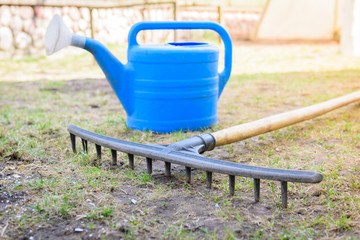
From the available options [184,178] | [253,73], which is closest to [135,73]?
[184,178]

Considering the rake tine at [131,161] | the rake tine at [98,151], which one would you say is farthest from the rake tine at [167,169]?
the rake tine at [98,151]

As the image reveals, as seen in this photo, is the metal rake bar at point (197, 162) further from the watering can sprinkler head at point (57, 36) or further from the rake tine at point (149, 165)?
the watering can sprinkler head at point (57, 36)

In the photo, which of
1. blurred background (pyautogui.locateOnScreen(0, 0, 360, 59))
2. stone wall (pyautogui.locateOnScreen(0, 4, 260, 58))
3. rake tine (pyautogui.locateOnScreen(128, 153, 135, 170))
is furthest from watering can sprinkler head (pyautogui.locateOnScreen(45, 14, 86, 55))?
stone wall (pyautogui.locateOnScreen(0, 4, 260, 58))

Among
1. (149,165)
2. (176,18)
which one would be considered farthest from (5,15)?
(149,165)

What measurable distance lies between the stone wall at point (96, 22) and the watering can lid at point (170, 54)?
383 cm

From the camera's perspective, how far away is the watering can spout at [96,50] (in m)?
2.16

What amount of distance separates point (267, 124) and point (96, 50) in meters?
1.14

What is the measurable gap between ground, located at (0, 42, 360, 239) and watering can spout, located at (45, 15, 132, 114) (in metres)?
0.30

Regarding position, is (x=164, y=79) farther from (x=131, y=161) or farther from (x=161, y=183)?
(x=161, y=183)

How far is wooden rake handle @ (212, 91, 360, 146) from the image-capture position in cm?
204

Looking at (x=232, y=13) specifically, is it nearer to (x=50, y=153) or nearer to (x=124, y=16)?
(x=124, y=16)

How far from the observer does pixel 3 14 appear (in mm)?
5941

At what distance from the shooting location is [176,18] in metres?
5.64

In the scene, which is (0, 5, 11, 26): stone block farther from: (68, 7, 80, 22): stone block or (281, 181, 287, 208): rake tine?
(281, 181, 287, 208): rake tine
